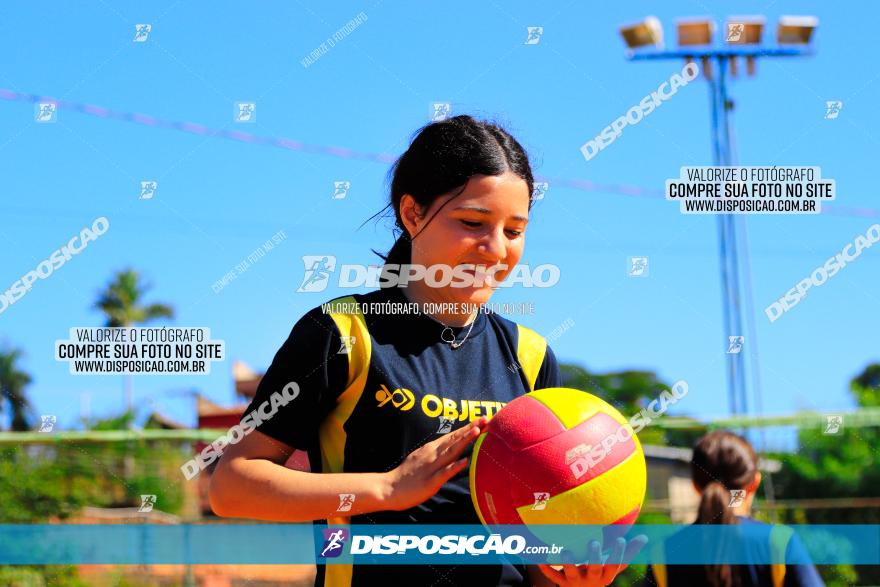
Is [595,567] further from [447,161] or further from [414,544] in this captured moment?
[447,161]

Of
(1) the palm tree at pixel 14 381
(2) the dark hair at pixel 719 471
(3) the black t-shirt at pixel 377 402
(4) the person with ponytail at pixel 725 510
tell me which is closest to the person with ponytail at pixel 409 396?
(3) the black t-shirt at pixel 377 402

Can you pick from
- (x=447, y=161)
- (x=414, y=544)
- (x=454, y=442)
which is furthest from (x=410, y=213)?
(x=414, y=544)

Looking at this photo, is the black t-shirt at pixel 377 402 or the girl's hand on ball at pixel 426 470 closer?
the girl's hand on ball at pixel 426 470

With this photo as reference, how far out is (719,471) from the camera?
4.70 metres

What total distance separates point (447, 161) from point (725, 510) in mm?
2536

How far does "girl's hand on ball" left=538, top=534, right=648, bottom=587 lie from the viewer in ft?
8.86

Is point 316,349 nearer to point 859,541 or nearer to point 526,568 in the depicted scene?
point 526,568

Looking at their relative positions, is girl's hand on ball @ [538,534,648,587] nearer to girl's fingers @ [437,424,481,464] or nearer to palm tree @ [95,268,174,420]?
girl's fingers @ [437,424,481,464]

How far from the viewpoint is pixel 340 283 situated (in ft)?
13.8

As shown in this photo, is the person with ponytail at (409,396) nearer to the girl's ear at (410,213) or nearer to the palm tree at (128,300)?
the girl's ear at (410,213)

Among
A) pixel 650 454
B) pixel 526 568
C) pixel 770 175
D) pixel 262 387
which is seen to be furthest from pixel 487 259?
pixel 650 454

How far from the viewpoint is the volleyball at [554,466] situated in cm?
271

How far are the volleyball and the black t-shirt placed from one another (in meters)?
0.09

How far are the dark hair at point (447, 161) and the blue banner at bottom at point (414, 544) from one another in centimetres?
89
